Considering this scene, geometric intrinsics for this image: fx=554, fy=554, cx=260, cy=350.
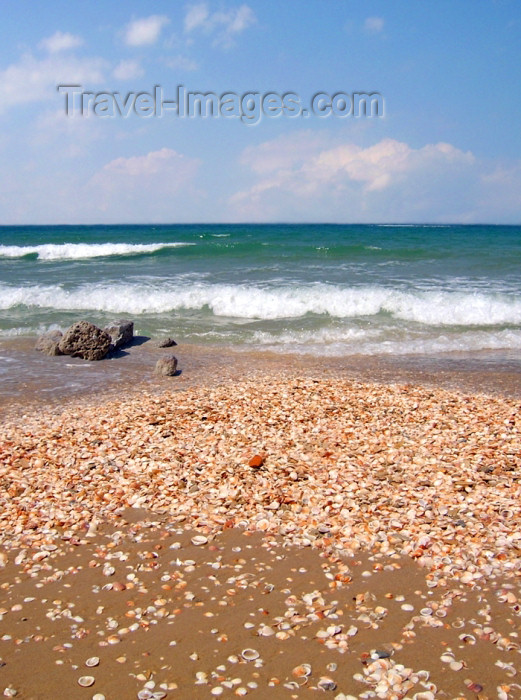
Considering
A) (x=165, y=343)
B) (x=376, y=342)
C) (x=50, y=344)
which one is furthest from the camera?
(x=376, y=342)

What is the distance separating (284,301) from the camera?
59.3ft

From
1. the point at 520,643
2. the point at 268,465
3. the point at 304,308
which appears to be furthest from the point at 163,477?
the point at 304,308

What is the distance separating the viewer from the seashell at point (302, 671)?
3.55m

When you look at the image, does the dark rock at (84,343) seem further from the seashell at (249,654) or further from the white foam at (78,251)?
the white foam at (78,251)

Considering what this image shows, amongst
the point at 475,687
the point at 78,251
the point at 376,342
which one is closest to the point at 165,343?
the point at 376,342

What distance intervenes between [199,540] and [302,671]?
181cm

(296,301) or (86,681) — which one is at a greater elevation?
(296,301)

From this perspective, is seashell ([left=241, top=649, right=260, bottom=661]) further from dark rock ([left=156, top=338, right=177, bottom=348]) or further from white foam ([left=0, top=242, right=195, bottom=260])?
white foam ([left=0, top=242, right=195, bottom=260])

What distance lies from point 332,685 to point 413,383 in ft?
24.6

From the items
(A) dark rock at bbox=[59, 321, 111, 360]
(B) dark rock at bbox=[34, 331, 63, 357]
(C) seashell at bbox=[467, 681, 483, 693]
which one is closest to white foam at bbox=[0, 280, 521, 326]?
(B) dark rock at bbox=[34, 331, 63, 357]

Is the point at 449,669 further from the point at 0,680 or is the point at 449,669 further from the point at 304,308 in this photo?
the point at 304,308

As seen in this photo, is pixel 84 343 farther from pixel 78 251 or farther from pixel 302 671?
pixel 78 251

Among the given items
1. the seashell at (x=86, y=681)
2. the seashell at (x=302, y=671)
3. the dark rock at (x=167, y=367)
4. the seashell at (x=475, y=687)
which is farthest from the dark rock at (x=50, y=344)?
the seashell at (x=475, y=687)

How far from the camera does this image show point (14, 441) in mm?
7383
